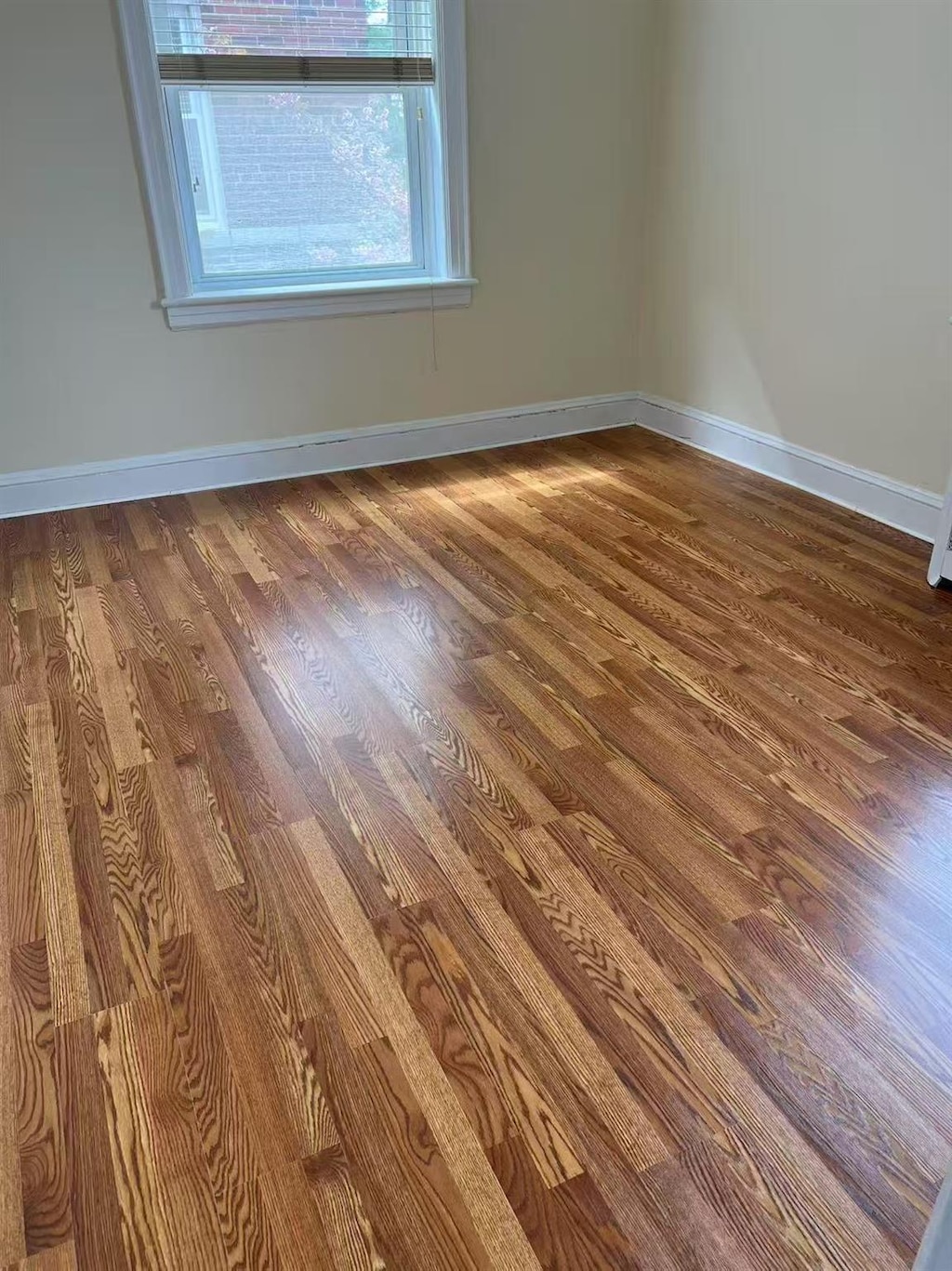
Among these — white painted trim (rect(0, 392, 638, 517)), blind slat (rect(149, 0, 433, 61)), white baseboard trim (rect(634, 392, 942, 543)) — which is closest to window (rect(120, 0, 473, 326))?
blind slat (rect(149, 0, 433, 61))

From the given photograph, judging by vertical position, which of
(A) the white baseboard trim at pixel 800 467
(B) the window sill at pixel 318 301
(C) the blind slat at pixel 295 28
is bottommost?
(A) the white baseboard trim at pixel 800 467

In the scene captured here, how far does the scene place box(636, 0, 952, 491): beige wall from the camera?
2809mm

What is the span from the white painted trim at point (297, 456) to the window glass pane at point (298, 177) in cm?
68

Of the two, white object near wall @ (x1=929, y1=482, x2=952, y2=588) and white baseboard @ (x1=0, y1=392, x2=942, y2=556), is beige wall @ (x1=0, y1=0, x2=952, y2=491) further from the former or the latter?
white object near wall @ (x1=929, y1=482, x2=952, y2=588)

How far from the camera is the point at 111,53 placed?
9.91 feet

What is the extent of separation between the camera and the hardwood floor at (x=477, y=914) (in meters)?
1.18

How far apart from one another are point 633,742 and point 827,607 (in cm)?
94

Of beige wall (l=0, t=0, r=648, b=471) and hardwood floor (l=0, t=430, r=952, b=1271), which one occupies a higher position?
beige wall (l=0, t=0, r=648, b=471)

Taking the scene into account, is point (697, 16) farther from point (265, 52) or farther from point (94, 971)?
point (94, 971)

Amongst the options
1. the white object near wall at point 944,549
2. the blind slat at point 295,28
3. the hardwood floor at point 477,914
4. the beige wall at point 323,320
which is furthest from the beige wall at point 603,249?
the hardwood floor at point 477,914

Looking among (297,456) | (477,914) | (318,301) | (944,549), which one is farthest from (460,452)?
(477,914)

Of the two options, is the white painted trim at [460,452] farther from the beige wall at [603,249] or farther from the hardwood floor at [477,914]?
the hardwood floor at [477,914]

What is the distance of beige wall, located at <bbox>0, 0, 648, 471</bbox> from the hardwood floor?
0.89 meters

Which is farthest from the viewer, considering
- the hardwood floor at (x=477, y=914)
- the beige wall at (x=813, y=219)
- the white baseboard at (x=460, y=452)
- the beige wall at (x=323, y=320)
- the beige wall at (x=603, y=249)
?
the white baseboard at (x=460, y=452)
